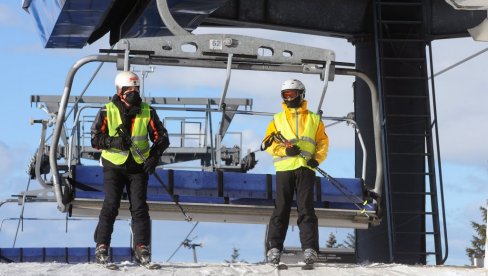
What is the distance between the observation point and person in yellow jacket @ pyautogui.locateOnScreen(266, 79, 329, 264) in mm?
12883

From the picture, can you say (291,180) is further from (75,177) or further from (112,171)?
(75,177)

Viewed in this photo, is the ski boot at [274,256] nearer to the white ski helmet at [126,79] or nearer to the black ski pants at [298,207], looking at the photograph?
the black ski pants at [298,207]

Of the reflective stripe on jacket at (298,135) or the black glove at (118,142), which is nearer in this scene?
the black glove at (118,142)

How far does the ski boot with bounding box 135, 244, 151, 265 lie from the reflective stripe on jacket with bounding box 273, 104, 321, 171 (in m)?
1.56

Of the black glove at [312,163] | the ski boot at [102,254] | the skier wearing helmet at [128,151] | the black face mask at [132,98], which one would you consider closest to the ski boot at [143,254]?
the skier wearing helmet at [128,151]

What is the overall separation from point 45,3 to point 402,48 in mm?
Answer: 6958

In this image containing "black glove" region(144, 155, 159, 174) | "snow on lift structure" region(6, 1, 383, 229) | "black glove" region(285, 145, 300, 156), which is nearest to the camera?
"black glove" region(144, 155, 159, 174)

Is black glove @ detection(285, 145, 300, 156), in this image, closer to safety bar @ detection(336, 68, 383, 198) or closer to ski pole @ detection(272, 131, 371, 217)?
ski pole @ detection(272, 131, 371, 217)

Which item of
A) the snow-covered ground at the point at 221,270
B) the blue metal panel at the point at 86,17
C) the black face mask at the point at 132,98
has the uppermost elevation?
the blue metal panel at the point at 86,17

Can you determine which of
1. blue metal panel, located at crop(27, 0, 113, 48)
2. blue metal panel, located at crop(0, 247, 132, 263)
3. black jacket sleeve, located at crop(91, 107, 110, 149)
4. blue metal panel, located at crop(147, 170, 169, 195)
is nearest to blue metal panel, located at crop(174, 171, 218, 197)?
blue metal panel, located at crop(147, 170, 169, 195)

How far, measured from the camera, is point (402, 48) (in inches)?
1000

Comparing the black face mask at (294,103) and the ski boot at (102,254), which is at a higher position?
the black face mask at (294,103)

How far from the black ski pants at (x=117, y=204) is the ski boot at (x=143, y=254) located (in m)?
0.06

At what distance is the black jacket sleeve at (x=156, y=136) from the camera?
12555 millimetres
